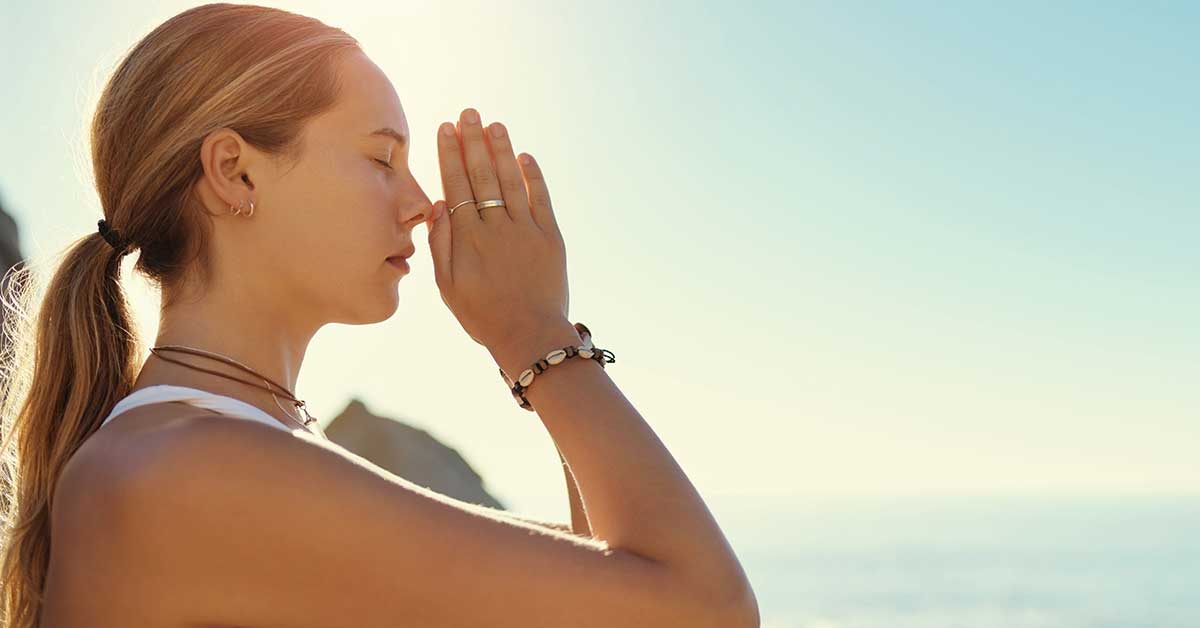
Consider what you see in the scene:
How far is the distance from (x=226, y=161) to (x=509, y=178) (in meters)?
0.59

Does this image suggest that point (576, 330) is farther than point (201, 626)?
Yes

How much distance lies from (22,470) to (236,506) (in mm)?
892

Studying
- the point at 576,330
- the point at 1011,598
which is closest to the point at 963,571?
the point at 1011,598

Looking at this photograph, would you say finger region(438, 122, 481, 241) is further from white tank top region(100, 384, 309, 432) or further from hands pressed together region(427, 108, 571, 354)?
white tank top region(100, 384, 309, 432)

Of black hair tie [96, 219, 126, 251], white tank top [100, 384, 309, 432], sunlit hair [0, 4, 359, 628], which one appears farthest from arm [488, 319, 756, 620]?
black hair tie [96, 219, 126, 251]

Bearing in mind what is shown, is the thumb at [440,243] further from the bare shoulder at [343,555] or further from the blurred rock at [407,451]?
the blurred rock at [407,451]

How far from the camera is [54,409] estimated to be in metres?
2.20

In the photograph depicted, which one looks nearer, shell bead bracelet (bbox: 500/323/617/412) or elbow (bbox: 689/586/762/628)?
elbow (bbox: 689/586/762/628)

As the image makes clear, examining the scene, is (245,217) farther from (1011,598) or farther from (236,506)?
(1011,598)

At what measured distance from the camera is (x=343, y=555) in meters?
1.59

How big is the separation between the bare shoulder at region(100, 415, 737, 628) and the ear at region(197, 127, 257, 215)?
0.66m

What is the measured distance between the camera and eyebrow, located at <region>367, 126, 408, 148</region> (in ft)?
7.29

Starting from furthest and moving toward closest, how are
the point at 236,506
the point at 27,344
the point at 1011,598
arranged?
the point at 1011,598, the point at 27,344, the point at 236,506

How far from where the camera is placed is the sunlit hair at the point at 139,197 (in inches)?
84.0
